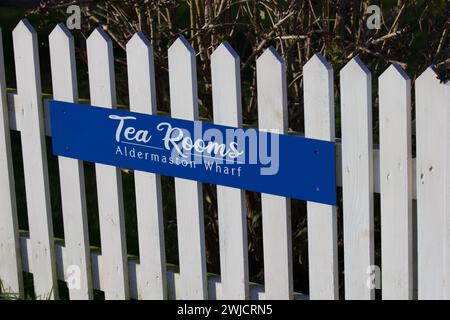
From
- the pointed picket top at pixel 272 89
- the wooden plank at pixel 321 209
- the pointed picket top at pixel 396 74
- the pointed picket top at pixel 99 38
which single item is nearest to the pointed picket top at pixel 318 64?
the wooden plank at pixel 321 209

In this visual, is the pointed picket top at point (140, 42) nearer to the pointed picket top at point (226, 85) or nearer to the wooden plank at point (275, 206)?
the pointed picket top at point (226, 85)

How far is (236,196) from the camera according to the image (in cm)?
389

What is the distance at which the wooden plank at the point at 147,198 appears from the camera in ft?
13.1

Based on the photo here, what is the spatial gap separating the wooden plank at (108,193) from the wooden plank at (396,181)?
1.16m

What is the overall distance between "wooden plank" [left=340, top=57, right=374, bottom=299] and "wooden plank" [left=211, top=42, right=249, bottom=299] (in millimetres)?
422

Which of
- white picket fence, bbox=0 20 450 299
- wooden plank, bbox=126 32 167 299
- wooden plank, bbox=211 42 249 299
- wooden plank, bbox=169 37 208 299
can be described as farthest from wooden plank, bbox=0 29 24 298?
wooden plank, bbox=211 42 249 299

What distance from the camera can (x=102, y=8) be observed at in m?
4.75
